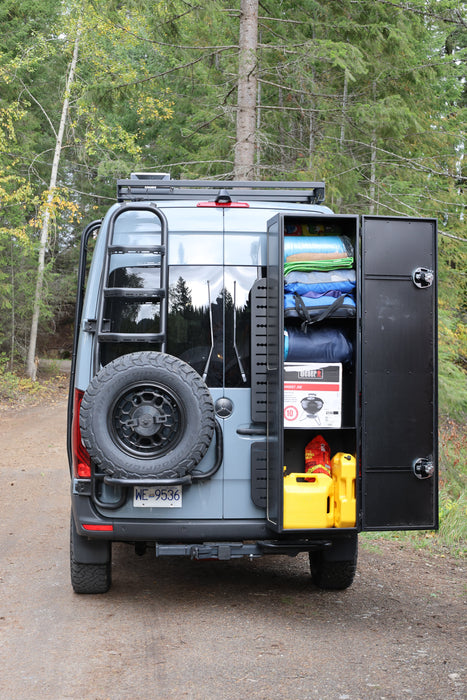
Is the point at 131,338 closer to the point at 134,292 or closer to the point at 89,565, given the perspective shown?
the point at 134,292

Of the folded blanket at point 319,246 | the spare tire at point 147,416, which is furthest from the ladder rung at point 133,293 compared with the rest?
the folded blanket at point 319,246

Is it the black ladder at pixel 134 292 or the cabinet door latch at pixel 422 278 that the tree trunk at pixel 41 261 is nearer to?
the black ladder at pixel 134 292

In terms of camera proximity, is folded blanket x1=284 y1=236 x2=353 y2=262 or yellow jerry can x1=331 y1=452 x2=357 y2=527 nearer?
yellow jerry can x1=331 y1=452 x2=357 y2=527

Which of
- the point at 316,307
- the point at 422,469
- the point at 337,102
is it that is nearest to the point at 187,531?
the point at 422,469

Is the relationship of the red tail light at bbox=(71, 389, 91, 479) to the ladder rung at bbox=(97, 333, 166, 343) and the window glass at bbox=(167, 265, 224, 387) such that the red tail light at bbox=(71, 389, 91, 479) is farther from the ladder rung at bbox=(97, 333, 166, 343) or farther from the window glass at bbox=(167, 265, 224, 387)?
the window glass at bbox=(167, 265, 224, 387)

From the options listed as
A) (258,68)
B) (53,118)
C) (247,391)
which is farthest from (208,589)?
(53,118)

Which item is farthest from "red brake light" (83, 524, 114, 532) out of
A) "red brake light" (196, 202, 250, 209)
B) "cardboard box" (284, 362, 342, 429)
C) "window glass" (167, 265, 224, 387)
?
"red brake light" (196, 202, 250, 209)

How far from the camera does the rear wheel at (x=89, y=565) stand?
546 cm

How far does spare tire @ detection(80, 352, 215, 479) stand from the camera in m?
4.85

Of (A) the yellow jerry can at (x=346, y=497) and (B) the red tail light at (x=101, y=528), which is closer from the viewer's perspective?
(A) the yellow jerry can at (x=346, y=497)

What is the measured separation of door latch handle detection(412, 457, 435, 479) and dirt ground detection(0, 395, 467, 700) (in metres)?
0.96

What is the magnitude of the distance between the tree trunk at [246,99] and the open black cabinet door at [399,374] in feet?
28.1

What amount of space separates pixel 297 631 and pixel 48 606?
1.76m

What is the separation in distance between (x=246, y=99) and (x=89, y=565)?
9.71 m
